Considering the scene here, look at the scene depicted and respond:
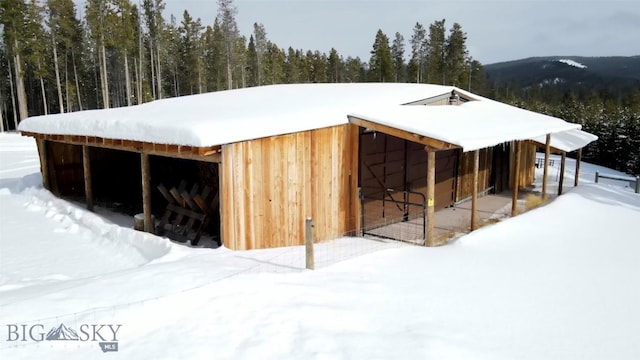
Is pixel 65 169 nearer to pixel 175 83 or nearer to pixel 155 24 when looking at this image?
pixel 155 24

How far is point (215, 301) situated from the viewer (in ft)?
16.8

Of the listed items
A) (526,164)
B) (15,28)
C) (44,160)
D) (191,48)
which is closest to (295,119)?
(44,160)

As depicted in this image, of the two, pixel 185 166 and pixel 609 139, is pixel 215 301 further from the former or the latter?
pixel 609 139

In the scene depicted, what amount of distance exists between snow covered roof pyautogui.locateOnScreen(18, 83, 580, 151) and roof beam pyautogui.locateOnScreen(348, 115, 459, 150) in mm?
105

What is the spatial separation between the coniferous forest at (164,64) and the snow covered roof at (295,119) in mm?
21491

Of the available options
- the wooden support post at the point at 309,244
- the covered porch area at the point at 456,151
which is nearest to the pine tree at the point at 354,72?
the covered porch area at the point at 456,151

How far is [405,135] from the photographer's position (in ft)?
29.0

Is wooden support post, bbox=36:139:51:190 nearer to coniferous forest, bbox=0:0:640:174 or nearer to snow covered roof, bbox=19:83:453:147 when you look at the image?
snow covered roof, bbox=19:83:453:147

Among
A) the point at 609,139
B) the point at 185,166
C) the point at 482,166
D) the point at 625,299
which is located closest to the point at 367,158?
the point at 185,166

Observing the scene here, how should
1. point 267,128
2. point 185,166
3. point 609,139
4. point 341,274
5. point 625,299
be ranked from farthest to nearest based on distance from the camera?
point 609,139
point 185,166
point 267,128
point 341,274
point 625,299

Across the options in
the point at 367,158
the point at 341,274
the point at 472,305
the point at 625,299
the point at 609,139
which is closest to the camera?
the point at 472,305

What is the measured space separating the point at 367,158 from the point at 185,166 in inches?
191

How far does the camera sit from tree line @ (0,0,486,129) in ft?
116

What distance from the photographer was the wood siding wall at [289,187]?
25.6 ft
